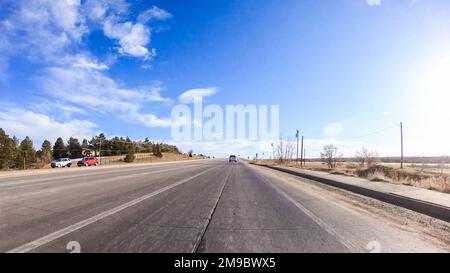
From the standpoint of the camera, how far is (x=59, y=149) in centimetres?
12331

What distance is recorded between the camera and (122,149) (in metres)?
131

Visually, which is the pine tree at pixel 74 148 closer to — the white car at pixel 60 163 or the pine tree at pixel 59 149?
the pine tree at pixel 59 149

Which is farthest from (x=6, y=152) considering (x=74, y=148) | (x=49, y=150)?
(x=74, y=148)

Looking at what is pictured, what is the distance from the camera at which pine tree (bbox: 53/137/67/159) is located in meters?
120

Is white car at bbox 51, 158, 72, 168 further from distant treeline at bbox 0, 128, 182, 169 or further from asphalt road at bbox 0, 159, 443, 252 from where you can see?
asphalt road at bbox 0, 159, 443, 252

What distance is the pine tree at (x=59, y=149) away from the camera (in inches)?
4730

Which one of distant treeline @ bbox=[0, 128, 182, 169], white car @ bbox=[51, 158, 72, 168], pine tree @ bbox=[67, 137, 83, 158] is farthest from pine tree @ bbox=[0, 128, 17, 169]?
pine tree @ bbox=[67, 137, 83, 158]

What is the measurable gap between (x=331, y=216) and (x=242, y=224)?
2838 mm

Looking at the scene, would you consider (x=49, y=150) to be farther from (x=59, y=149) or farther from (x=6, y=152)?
(x=6, y=152)

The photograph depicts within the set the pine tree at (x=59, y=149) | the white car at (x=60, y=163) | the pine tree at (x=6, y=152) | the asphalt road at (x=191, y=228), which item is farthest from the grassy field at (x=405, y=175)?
the pine tree at (x=59, y=149)

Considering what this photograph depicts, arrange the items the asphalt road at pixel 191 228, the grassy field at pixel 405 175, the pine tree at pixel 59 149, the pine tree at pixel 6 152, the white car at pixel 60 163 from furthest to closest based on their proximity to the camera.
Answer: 1. the pine tree at pixel 59 149
2. the pine tree at pixel 6 152
3. the white car at pixel 60 163
4. the grassy field at pixel 405 175
5. the asphalt road at pixel 191 228

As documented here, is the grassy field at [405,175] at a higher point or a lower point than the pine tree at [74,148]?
lower
